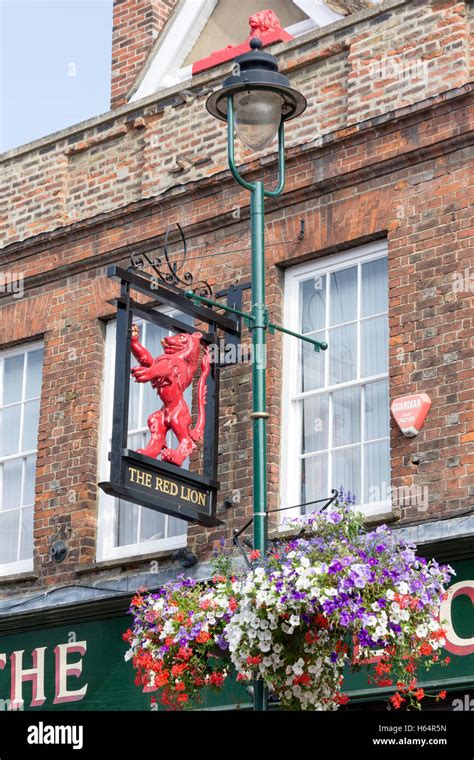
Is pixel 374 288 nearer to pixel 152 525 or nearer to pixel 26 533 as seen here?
pixel 152 525

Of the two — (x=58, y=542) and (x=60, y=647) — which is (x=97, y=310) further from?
(x=60, y=647)

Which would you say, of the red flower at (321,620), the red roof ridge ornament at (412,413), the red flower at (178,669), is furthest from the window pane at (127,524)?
the red flower at (321,620)

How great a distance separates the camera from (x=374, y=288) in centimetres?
1216

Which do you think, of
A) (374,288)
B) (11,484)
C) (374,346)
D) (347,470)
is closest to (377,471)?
(347,470)

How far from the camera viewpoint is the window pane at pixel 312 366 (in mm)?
12336

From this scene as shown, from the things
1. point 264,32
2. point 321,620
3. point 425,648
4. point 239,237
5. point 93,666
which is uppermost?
point 264,32

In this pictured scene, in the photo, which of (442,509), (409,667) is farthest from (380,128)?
(409,667)

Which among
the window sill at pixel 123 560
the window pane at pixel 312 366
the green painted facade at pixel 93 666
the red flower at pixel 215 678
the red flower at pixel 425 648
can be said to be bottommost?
the red flower at pixel 215 678

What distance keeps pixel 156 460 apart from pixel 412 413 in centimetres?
193

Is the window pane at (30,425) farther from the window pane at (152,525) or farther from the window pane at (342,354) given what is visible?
the window pane at (342,354)

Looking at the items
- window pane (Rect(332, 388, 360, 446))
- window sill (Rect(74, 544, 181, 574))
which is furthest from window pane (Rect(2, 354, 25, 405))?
window pane (Rect(332, 388, 360, 446))

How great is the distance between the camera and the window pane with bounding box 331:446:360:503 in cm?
1179

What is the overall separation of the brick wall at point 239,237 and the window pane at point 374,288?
25 centimetres

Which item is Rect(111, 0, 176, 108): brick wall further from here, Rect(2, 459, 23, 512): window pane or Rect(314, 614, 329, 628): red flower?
Rect(314, 614, 329, 628): red flower
